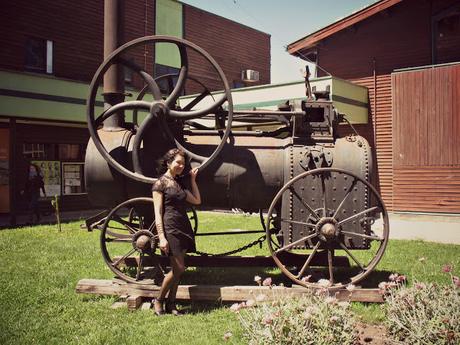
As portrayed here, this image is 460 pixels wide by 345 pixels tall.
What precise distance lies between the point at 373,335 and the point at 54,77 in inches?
552

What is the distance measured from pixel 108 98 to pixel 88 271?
2.88 m

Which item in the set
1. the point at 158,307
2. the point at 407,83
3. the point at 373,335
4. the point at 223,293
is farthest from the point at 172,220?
the point at 407,83

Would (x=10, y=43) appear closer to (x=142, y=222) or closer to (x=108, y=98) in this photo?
(x=108, y=98)

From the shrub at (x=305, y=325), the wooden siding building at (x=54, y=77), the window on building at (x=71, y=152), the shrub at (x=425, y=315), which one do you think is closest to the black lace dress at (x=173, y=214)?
the shrub at (x=305, y=325)

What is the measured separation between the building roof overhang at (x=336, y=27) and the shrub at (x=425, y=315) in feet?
45.9

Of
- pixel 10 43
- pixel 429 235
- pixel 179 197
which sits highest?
pixel 10 43

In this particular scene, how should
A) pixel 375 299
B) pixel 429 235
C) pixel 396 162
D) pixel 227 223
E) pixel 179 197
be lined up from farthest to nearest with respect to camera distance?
pixel 396 162 → pixel 227 223 → pixel 429 235 → pixel 375 299 → pixel 179 197

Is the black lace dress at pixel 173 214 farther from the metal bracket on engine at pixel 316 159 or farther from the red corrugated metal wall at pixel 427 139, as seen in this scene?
the red corrugated metal wall at pixel 427 139

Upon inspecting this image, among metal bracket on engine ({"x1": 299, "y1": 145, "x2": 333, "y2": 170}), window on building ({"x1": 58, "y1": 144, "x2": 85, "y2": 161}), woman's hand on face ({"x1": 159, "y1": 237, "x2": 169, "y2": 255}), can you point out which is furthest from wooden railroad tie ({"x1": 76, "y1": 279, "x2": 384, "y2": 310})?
window on building ({"x1": 58, "y1": 144, "x2": 85, "y2": 161})

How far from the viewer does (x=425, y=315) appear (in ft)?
12.0

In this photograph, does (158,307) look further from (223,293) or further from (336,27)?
(336,27)

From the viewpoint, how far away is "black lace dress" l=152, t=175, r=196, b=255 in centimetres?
490

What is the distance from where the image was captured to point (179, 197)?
16.2 ft

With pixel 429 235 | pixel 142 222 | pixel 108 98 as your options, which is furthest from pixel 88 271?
pixel 429 235
